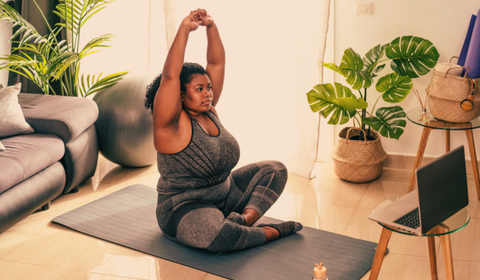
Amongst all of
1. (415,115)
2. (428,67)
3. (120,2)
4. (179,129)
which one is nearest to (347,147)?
(415,115)

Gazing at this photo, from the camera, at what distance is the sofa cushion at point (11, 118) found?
112 inches

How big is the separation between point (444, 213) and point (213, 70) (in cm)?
137

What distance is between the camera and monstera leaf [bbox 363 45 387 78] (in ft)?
9.95

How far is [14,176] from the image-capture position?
2477 millimetres

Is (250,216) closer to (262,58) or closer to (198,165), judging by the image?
(198,165)

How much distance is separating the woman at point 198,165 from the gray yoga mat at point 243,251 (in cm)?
6

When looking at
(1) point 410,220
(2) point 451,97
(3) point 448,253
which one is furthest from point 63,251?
(2) point 451,97

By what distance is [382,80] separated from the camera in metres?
3.02

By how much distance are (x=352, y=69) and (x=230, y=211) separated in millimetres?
1223

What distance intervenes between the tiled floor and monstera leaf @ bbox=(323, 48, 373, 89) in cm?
70

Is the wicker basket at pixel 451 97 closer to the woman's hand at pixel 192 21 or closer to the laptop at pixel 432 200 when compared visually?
the laptop at pixel 432 200

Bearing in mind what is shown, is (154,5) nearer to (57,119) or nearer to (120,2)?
(120,2)

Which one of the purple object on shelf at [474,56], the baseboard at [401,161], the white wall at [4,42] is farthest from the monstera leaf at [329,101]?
the white wall at [4,42]

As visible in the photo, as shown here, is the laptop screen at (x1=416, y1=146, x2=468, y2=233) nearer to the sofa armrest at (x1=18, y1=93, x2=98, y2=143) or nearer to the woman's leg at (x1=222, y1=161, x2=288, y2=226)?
the woman's leg at (x1=222, y1=161, x2=288, y2=226)
